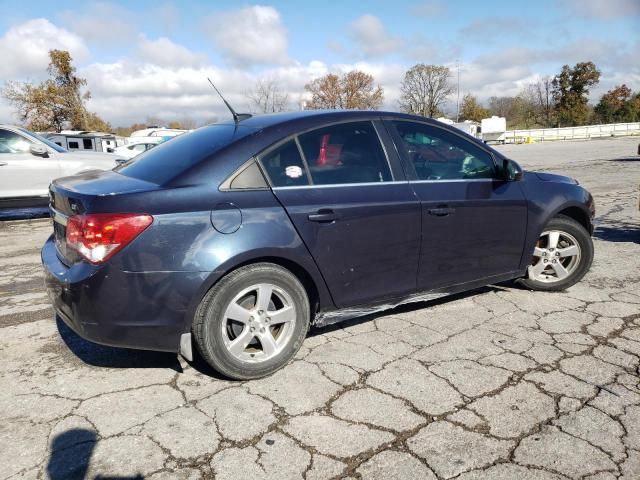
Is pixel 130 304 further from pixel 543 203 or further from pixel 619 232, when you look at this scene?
pixel 619 232

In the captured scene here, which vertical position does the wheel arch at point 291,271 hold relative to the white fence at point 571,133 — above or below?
below

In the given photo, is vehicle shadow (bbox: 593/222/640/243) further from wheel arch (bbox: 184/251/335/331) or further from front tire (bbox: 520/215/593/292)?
wheel arch (bbox: 184/251/335/331)

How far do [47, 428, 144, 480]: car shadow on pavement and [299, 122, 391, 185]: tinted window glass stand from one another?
1879 mm

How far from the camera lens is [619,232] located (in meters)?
6.96

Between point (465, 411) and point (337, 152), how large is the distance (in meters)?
1.75

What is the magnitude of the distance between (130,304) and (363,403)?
1.36 m

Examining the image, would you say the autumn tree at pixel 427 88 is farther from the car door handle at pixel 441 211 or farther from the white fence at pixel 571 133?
the car door handle at pixel 441 211

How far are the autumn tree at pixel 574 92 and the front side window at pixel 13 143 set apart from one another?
73.5 metres

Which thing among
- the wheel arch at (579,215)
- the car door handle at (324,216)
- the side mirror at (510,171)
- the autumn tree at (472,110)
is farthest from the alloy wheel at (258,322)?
the autumn tree at (472,110)

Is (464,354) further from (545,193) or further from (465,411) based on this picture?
(545,193)

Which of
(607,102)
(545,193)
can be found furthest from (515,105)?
(545,193)

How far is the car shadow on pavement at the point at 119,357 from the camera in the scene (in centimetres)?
329

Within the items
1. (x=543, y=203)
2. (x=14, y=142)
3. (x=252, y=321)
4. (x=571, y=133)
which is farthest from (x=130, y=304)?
(x=571, y=133)

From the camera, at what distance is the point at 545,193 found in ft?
13.9
